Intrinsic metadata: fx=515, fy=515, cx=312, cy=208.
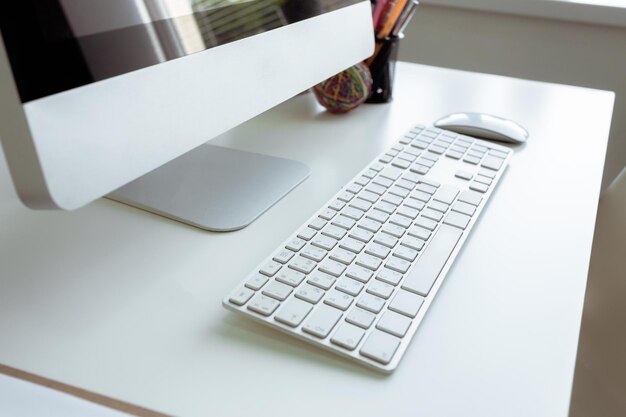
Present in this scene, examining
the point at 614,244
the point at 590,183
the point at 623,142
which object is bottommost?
the point at 623,142

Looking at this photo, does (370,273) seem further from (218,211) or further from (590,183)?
(590,183)

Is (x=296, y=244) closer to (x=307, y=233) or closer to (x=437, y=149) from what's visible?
(x=307, y=233)

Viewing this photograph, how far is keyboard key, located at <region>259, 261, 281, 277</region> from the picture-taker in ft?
1.23

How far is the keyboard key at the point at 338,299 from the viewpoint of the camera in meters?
0.35

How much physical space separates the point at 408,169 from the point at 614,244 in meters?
0.35

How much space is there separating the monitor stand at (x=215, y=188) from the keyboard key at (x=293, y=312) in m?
0.13

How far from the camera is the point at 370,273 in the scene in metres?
0.38

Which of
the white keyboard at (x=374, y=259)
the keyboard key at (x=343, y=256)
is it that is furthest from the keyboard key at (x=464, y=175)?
the keyboard key at (x=343, y=256)

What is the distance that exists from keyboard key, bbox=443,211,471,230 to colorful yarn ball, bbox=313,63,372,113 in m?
0.31

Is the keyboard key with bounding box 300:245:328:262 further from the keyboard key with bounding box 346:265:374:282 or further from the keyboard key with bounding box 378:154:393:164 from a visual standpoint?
the keyboard key with bounding box 378:154:393:164

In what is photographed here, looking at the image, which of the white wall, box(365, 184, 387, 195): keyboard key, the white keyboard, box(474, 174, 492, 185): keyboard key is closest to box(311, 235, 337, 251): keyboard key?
the white keyboard

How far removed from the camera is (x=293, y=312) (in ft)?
1.12

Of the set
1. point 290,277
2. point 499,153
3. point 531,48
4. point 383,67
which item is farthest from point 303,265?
point 531,48

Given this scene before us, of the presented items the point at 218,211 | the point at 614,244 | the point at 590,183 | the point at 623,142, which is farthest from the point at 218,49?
the point at 623,142
